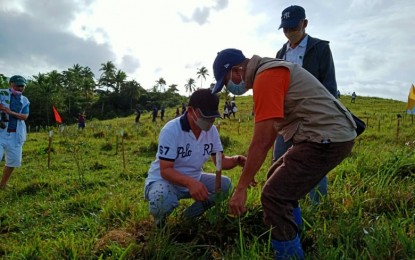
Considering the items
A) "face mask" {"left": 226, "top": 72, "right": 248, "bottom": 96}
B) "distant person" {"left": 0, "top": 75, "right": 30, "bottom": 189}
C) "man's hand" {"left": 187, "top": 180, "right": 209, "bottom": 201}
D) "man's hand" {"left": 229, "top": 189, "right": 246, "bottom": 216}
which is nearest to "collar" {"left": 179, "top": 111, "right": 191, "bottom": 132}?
"man's hand" {"left": 187, "top": 180, "right": 209, "bottom": 201}

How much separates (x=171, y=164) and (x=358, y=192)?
192cm

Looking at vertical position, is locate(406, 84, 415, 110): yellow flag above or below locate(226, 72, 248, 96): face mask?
above

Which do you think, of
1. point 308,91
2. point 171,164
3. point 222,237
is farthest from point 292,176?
point 171,164

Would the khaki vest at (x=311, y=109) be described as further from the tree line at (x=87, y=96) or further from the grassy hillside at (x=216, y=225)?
the tree line at (x=87, y=96)

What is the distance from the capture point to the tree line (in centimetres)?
4450

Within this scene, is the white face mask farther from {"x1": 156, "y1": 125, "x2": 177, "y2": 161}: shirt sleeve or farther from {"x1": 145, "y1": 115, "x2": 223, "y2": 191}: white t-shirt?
{"x1": 156, "y1": 125, "x2": 177, "y2": 161}: shirt sleeve

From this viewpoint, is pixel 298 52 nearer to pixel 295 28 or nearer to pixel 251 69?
pixel 295 28

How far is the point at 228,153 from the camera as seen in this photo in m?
10.6

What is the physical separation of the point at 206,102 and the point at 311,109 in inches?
39.6

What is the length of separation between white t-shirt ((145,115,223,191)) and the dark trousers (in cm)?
106

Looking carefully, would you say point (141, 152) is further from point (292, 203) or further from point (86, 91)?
point (86, 91)

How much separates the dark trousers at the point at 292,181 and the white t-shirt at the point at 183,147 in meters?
1.06

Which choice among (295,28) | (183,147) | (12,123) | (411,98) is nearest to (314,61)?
(295,28)

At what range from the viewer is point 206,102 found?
10.6 feet
